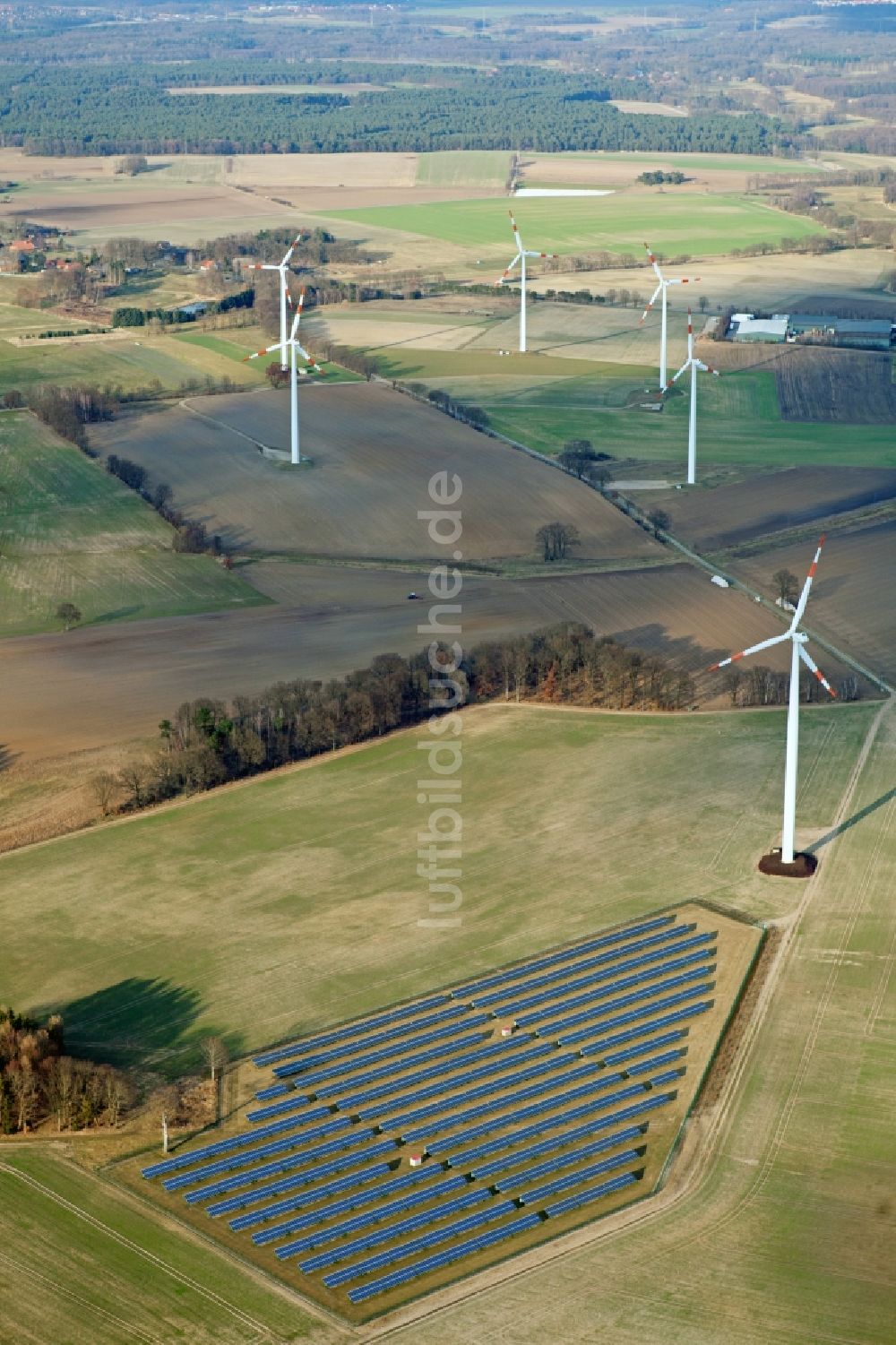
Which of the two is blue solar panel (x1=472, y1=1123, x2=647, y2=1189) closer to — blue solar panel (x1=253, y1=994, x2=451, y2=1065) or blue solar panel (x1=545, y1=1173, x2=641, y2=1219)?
blue solar panel (x1=545, y1=1173, x2=641, y2=1219)

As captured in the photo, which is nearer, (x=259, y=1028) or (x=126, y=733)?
(x=259, y=1028)

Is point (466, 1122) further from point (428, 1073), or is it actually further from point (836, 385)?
point (836, 385)

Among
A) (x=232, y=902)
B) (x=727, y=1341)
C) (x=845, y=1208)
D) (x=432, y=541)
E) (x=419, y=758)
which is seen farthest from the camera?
(x=432, y=541)

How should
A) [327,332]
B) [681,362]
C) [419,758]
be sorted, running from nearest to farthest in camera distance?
[419,758]
[681,362]
[327,332]

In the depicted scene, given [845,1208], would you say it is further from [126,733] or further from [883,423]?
[883,423]

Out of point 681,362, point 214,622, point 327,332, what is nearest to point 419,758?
point 214,622

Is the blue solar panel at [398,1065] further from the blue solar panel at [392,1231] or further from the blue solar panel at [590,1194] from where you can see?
the blue solar panel at [590,1194]
